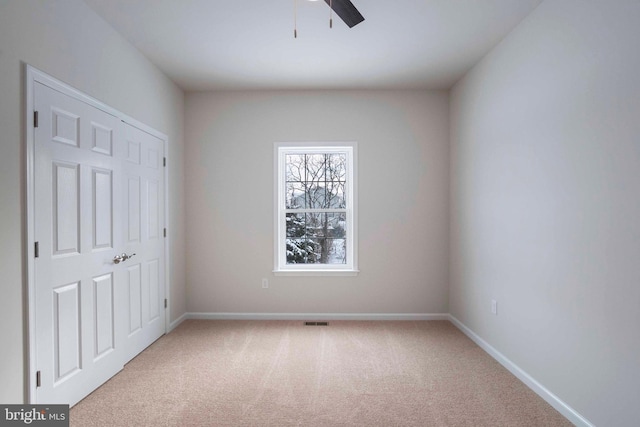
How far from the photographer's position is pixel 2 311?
69.8 inches

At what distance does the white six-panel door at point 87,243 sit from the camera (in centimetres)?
206

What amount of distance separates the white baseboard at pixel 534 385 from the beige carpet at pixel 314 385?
0.04 meters

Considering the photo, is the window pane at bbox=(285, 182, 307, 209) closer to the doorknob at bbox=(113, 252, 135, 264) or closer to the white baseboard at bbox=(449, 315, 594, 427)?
the doorknob at bbox=(113, 252, 135, 264)

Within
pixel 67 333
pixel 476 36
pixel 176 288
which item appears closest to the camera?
pixel 67 333

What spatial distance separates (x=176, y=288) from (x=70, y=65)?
245 cm

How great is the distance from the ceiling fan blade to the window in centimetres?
210

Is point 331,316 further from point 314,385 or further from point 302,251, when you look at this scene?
point 314,385

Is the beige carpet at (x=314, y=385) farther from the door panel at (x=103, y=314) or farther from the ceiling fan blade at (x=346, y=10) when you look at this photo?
the ceiling fan blade at (x=346, y=10)

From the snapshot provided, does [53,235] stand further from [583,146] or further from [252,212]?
[583,146]

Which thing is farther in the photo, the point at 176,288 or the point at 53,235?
the point at 176,288

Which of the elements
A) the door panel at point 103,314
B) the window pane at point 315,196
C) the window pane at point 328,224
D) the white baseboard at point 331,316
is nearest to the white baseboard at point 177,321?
the white baseboard at point 331,316

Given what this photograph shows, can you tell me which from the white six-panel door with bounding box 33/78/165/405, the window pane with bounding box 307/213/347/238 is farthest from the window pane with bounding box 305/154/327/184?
the white six-panel door with bounding box 33/78/165/405

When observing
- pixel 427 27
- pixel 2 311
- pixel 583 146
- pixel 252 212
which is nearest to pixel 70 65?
pixel 2 311

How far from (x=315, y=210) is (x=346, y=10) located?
247 cm
